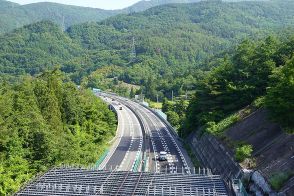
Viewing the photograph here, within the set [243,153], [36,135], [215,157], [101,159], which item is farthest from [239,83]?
[36,135]

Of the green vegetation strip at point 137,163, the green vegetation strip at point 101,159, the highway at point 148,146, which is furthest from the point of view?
the highway at point 148,146

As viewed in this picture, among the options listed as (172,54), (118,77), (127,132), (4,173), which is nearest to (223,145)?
(4,173)

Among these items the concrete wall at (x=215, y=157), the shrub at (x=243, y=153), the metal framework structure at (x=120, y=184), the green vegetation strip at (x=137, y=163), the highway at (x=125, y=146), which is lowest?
the highway at (x=125, y=146)

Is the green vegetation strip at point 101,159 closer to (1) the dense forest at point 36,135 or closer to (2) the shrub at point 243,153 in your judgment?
(1) the dense forest at point 36,135

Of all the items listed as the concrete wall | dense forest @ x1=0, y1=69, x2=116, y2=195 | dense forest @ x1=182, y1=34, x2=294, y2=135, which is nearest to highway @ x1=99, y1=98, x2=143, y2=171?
dense forest @ x1=0, y1=69, x2=116, y2=195

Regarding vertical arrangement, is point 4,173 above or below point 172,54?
above

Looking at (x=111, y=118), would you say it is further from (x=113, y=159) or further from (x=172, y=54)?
(x=172, y=54)

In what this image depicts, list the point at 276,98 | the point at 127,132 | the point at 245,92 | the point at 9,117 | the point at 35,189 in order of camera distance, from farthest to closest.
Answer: the point at 127,132
the point at 245,92
the point at 9,117
the point at 276,98
the point at 35,189

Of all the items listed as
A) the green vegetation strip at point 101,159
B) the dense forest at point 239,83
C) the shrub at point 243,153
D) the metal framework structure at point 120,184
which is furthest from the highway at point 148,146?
the metal framework structure at point 120,184
